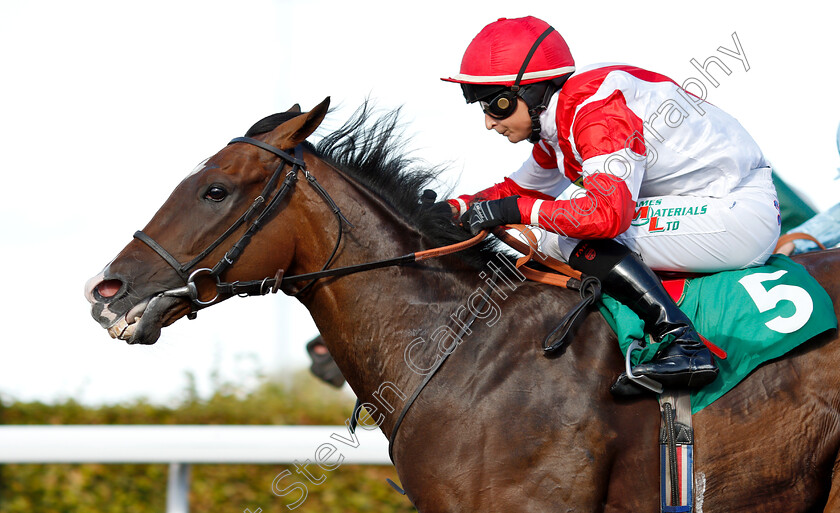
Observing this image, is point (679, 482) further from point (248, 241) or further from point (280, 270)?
point (248, 241)

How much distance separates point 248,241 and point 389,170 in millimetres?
630

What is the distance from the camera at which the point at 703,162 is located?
263 cm

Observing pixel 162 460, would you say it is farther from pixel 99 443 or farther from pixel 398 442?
pixel 398 442

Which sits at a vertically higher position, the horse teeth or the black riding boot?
the black riding boot

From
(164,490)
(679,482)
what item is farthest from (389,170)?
(164,490)

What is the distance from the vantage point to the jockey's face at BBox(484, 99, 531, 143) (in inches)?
109

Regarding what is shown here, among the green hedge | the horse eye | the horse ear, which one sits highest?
the horse ear

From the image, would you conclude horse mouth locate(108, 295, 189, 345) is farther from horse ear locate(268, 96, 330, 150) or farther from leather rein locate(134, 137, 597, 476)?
horse ear locate(268, 96, 330, 150)

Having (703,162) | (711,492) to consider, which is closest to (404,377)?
(711,492)

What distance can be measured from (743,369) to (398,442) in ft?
3.81

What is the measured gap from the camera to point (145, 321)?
2.55 metres

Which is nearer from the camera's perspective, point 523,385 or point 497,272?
point 523,385

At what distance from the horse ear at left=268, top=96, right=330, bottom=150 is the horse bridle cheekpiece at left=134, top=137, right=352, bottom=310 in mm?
37

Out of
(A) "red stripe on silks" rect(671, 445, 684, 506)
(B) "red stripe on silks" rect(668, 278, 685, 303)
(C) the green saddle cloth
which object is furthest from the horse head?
(A) "red stripe on silks" rect(671, 445, 684, 506)
